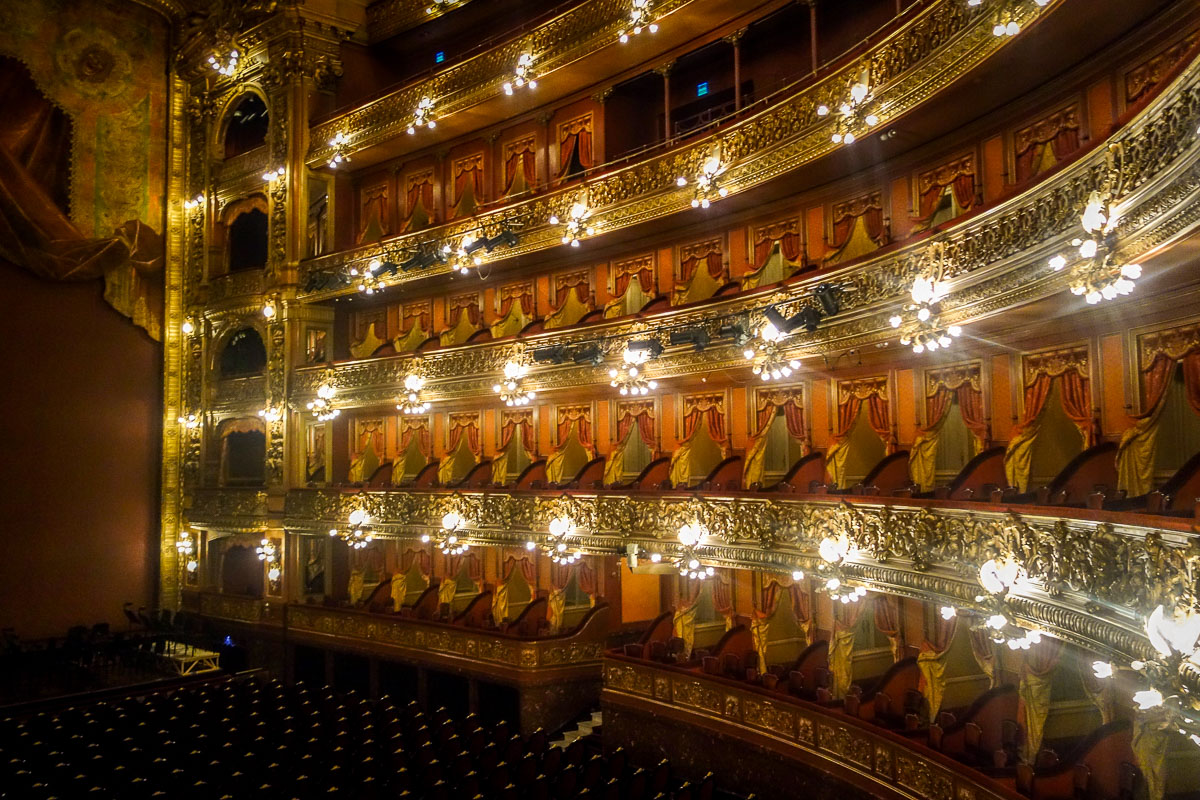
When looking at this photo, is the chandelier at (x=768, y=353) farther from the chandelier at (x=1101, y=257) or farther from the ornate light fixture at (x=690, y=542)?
the chandelier at (x=1101, y=257)

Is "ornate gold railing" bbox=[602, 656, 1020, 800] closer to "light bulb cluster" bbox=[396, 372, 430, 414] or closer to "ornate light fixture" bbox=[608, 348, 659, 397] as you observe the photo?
"ornate light fixture" bbox=[608, 348, 659, 397]

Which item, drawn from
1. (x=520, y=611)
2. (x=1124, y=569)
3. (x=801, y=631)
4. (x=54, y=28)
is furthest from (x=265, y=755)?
(x=54, y=28)

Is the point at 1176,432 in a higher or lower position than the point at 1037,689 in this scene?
higher

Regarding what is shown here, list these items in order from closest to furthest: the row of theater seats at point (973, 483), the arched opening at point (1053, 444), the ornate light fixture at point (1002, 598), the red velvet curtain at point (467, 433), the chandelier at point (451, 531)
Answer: the row of theater seats at point (973, 483) < the ornate light fixture at point (1002, 598) < the arched opening at point (1053, 444) < the chandelier at point (451, 531) < the red velvet curtain at point (467, 433)

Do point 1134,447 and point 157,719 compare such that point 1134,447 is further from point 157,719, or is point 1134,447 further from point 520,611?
point 157,719

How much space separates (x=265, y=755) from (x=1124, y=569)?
34.8 ft

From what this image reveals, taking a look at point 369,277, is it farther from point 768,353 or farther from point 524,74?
point 768,353

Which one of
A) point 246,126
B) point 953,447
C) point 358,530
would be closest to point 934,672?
point 953,447

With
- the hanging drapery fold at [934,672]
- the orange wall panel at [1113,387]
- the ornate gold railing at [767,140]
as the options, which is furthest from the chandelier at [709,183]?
the hanging drapery fold at [934,672]

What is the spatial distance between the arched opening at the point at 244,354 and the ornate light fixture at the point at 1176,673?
70.0ft

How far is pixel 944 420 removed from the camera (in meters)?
12.2

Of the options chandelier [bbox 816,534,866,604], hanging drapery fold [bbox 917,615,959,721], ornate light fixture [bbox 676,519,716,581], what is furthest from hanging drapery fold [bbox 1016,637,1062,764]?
ornate light fixture [bbox 676,519,716,581]

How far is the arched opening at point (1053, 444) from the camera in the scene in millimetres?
10648

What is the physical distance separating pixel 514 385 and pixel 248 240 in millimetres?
10826
